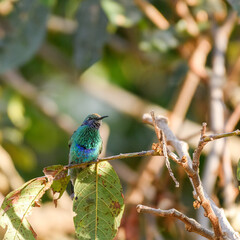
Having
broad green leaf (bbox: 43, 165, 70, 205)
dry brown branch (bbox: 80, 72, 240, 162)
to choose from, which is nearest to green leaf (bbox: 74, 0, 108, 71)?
dry brown branch (bbox: 80, 72, 240, 162)

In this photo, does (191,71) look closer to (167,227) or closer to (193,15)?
(193,15)

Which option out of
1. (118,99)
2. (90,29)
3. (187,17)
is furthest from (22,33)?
(118,99)

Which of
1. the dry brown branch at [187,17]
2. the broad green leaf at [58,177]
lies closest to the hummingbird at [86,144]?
the broad green leaf at [58,177]

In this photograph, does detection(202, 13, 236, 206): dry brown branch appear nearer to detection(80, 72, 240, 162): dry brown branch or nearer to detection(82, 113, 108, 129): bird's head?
detection(82, 113, 108, 129): bird's head

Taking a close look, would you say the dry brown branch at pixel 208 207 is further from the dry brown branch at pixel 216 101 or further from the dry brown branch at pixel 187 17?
the dry brown branch at pixel 187 17

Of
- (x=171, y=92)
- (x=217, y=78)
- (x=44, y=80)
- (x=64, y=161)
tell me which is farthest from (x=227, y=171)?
(x=44, y=80)

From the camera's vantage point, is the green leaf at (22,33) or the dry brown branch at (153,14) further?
the dry brown branch at (153,14)
